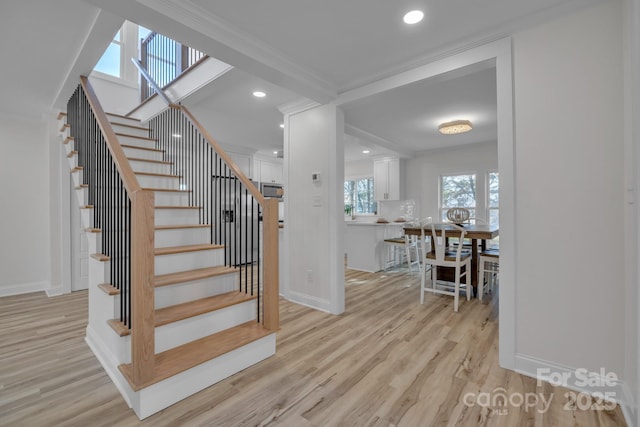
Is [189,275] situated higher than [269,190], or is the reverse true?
[269,190]

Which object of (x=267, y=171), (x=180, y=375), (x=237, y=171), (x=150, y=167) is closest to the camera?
(x=180, y=375)

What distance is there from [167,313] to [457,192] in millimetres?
6043

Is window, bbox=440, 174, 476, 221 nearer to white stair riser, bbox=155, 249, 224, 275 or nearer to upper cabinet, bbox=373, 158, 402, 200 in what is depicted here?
upper cabinet, bbox=373, 158, 402, 200

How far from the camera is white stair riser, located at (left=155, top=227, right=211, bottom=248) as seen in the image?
2.63m

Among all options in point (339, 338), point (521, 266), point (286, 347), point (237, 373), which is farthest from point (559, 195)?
point (237, 373)

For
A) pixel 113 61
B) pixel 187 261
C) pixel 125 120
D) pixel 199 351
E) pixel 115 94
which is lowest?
pixel 199 351

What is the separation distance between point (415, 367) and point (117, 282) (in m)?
2.24

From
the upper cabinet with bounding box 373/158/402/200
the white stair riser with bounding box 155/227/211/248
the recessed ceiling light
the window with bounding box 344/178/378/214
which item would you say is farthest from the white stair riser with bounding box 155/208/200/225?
the window with bounding box 344/178/378/214

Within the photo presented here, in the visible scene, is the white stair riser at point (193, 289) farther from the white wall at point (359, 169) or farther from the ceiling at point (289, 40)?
the white wall at point (359, 169)

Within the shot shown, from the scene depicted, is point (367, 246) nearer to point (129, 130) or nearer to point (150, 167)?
point (150, 167)

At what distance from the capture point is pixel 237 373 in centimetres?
203

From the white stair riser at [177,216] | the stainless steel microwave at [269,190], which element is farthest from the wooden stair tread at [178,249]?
the stainless steel microwave at [269,190]

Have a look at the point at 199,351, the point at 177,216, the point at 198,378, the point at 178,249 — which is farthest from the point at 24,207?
the point at 198,378

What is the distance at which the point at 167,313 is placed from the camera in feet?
6.68
